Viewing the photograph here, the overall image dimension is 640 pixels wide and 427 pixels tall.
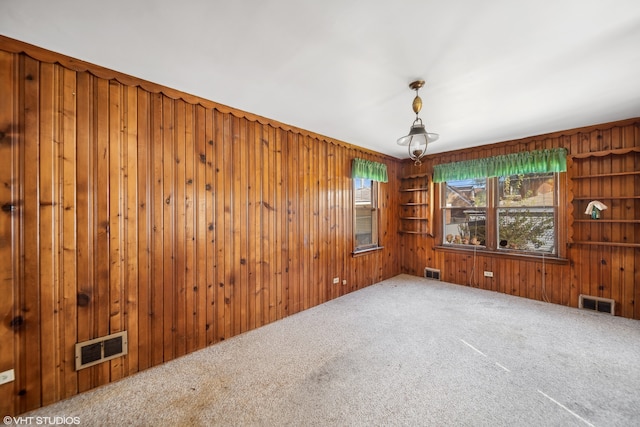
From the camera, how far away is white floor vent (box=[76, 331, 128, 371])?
1885 mm

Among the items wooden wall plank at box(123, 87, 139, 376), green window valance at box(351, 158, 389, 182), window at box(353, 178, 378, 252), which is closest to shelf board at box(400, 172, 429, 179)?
green window valance at box(351, 158, 389, 182)

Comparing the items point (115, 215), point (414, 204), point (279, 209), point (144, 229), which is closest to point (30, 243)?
point (115, 215)

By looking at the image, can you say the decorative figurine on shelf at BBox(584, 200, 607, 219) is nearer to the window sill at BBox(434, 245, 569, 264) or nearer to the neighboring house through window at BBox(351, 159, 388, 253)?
the window sill at BBox(434, 245, 569, 264)

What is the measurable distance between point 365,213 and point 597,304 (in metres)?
3.39

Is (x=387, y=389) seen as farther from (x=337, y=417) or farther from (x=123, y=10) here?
(x=123, y=10)

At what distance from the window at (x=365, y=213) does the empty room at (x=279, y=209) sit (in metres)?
0.95

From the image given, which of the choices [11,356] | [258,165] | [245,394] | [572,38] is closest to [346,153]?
[258,165]

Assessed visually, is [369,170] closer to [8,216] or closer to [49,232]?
[49,232]

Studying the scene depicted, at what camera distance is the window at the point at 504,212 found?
378cm

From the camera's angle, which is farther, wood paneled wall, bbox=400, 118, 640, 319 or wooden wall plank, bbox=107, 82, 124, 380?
wood paneled wall, bbox=400, 118, 640, 319

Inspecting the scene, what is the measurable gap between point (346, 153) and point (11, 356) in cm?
405

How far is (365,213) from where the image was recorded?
4676 millimetres

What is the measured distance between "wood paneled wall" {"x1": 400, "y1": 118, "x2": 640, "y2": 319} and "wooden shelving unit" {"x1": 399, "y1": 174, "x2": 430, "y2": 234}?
1.27m

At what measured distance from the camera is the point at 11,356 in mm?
1658
